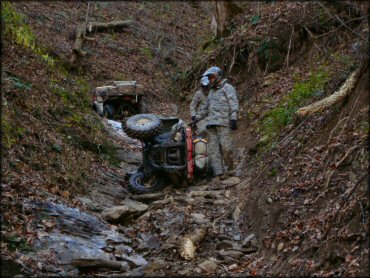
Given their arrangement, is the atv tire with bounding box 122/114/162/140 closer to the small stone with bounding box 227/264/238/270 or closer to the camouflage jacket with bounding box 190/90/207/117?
the camouflage jacket with bounding box 190/90/207/117

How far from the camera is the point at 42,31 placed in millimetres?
18875

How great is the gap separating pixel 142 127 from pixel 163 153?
1.94 feet

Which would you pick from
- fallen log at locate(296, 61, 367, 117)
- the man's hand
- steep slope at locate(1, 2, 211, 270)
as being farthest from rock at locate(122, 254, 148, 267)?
the man's hand

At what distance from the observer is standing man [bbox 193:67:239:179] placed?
9922mm

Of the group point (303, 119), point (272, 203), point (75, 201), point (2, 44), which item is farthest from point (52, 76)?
point (272, 203)

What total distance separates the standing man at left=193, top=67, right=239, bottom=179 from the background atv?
18.7 ft

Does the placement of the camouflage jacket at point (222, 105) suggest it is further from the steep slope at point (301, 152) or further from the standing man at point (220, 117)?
the steep slope at point (301, 152)

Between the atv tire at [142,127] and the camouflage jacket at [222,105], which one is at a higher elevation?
the camouflage jacket at [222,105]

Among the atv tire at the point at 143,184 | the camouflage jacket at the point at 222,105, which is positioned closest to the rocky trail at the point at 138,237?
the atv tire at the point at 143,184

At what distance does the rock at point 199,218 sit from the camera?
7.18 meters

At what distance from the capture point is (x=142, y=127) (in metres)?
9.20

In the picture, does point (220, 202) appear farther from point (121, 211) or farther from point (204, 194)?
point (121, 211)

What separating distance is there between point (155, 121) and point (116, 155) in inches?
89.5

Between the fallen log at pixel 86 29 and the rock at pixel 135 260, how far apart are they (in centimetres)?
1202
